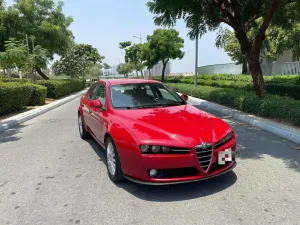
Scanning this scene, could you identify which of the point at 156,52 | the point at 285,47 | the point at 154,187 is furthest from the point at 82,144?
the point at 156,52

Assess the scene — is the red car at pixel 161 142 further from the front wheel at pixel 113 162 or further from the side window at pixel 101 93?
the side window at pixel 101 93

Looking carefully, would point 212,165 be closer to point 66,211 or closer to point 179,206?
point 179,206

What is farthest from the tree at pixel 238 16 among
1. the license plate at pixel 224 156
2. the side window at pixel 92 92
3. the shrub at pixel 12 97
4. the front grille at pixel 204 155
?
the front grille at pixel 204 155

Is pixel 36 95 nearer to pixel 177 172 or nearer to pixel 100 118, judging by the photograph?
pixel 100 118

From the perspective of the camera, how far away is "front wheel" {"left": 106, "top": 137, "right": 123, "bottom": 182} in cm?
411

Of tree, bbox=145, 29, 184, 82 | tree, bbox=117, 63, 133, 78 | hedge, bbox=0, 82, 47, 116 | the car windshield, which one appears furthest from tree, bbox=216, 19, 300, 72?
tree, bbox=117, 63, 133, 78

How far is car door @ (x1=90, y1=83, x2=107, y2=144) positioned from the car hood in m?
0.31

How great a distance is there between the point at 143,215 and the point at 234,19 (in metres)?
8.93

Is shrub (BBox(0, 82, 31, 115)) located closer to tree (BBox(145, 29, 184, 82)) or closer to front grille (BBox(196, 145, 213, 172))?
front grille (BBox(196, 145, 213, 172))

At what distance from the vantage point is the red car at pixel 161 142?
11.9ft

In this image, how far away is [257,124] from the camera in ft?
27.1

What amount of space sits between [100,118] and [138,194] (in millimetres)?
1638

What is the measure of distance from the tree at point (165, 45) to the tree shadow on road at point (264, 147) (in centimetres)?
2400

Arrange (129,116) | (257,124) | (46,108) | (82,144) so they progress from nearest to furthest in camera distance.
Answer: (129,116) < (82,144) < (257,124) < (46,108)
